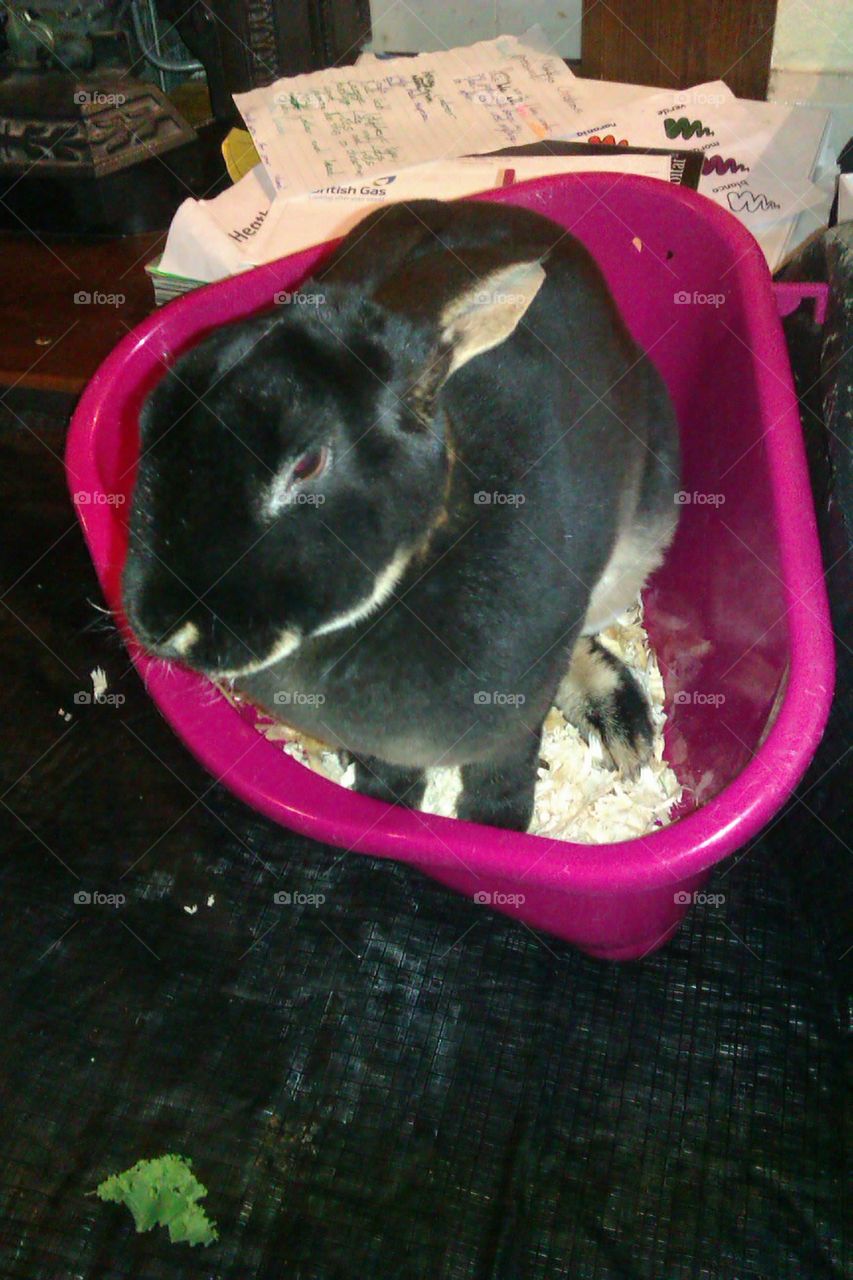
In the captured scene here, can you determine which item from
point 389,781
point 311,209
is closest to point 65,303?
point 311,209

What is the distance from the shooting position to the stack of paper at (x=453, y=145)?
1.43 metres

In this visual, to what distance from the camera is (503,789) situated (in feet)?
3.33

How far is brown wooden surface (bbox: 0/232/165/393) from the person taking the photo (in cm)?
147

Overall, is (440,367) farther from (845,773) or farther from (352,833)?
(845,773)

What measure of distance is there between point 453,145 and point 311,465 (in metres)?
1.11

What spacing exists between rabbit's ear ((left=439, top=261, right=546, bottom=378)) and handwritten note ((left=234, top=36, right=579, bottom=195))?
931 millimetres

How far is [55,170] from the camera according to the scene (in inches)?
61.5

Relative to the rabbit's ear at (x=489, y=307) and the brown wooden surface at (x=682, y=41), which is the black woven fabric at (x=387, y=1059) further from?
the brown wooden surface at (x=682, y=41)

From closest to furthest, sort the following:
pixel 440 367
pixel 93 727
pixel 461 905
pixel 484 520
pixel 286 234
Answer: pixel 440 367 < pixel 484 520 < pixel 461 905 < pixel 93 727 < pixel 286 234

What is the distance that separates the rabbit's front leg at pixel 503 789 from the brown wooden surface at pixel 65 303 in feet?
2.74

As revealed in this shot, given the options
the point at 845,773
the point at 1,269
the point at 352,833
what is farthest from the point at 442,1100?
the point at 1,269

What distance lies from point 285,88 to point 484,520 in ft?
3.64

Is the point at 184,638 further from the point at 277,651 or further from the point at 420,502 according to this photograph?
the point at 420,502

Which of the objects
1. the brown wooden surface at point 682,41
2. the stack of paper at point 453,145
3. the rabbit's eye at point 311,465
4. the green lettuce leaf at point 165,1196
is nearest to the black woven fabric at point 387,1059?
the green lettuce leaf at point 165,1196
